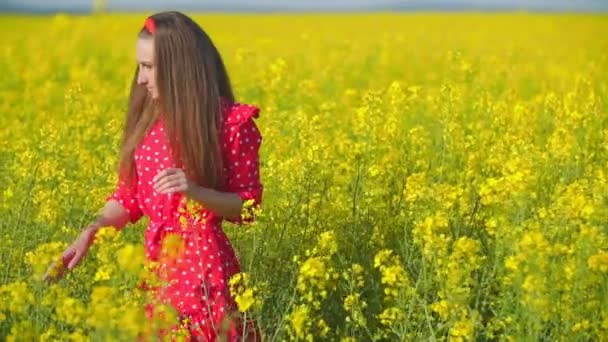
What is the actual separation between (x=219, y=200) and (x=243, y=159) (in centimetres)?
21

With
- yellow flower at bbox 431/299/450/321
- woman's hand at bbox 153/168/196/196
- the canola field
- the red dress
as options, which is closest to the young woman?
the red dress

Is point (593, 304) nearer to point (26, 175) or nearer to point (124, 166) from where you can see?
point (124, 166)

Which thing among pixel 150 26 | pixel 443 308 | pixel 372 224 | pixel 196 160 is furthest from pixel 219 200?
pixel 372 224

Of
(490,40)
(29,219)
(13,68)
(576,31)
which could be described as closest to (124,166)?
(29,219)

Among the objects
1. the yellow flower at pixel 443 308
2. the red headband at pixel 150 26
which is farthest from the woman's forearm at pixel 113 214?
the yellow flower at pixel 443 308

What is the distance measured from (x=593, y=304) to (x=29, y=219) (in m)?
1.94

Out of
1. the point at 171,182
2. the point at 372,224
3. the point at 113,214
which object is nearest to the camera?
the point at 171,182

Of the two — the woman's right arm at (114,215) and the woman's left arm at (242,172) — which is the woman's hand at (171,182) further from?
the woman's right arm at (114,215)

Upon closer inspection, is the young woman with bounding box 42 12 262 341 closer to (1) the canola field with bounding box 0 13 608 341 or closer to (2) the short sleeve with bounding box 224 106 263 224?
(2) the short sleeve with bounding box 224 106 263 224

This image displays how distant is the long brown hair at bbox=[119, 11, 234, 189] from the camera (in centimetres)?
375

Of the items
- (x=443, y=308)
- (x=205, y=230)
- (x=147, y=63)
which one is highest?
(x=147, y=63)

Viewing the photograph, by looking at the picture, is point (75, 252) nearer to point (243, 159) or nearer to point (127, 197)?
point (127, 197)

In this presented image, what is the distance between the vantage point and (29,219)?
180 inches

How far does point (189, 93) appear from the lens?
3.77 meters
